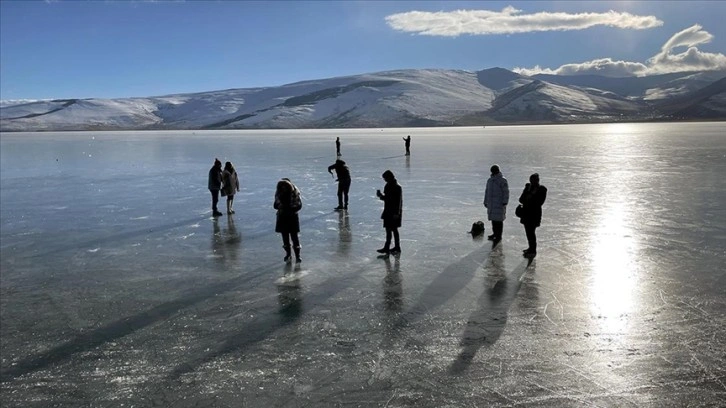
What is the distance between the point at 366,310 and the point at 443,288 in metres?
1.47

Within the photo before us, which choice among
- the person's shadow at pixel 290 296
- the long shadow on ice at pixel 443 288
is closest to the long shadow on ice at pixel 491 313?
the long shadow on ice at pixel 443 288

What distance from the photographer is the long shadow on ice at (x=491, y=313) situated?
573 centimetres

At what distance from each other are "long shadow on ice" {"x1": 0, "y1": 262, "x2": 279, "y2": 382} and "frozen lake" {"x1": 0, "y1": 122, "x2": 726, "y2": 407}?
3cm

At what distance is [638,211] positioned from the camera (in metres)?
13.2

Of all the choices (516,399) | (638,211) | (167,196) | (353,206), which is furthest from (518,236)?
(167,196)

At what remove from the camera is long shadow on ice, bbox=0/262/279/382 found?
18.5 feet

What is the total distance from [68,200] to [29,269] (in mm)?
8959

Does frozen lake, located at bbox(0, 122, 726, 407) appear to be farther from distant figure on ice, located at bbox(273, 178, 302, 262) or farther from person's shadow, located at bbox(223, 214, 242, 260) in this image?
distant figure on ice, located at bbox(273, 178, 302, 262)

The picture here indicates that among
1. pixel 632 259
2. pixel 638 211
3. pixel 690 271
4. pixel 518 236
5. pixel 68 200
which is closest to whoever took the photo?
pixel 690 271

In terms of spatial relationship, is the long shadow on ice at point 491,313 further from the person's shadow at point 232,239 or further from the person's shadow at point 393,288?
the person's shadow at point 232,239

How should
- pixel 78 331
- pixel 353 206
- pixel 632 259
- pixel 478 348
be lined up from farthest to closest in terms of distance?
pixel 353 206
pixel 632 259
pixel 78 331
pixel 478 348

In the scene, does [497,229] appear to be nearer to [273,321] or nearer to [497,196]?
[497,196]

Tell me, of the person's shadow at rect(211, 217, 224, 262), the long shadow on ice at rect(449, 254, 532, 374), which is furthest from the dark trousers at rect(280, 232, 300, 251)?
the long shadow on ice at rect(449, 254, 532, 374)

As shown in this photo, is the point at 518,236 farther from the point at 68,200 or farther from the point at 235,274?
the point at 68,200
